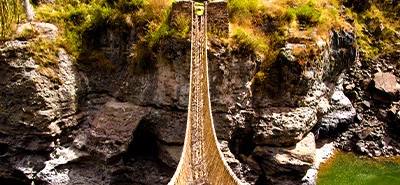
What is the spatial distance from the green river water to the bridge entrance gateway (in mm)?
4533

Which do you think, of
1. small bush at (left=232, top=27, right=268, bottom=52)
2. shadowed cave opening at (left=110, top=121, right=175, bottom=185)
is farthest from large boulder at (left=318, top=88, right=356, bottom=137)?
shadowed cave opening at (left=110, top=121, right=175, bottom=185)

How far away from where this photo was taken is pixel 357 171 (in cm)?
1013

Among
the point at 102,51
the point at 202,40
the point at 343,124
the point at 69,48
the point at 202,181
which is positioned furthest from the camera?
the point at 343,124

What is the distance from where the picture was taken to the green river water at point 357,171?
9516 mm

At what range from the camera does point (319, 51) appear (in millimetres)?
8883

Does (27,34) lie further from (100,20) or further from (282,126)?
(282,126)

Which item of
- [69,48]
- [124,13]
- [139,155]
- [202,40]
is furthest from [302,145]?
[69,48]

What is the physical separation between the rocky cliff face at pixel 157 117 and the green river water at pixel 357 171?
1.95 metres

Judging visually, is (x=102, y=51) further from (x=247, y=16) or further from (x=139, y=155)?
(x=247, y=16)

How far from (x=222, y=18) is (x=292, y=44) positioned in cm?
215

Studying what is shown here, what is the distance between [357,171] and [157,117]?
6846 mm

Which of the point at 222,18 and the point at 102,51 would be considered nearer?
the point at 222,18

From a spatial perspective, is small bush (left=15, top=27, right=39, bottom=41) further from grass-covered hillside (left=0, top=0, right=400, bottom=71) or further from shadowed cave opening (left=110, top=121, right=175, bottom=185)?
shadowed cave opening (left=110, top=121, right=175, bottom=185)

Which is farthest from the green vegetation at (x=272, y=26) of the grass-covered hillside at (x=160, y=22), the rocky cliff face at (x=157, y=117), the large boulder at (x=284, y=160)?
the large boulder at (x=284, y=160)
